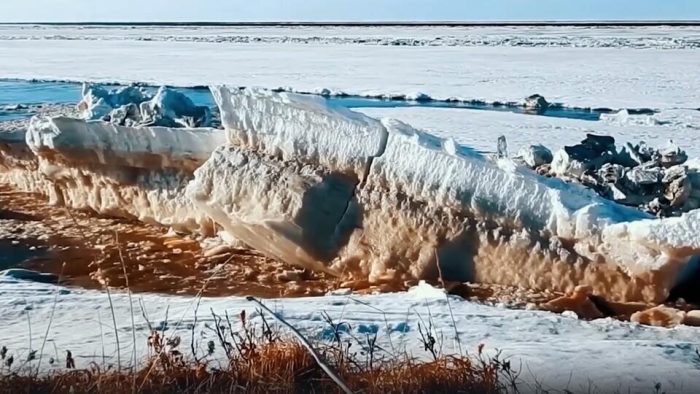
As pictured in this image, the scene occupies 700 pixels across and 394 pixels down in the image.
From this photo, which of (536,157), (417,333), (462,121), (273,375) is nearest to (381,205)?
(417,333)

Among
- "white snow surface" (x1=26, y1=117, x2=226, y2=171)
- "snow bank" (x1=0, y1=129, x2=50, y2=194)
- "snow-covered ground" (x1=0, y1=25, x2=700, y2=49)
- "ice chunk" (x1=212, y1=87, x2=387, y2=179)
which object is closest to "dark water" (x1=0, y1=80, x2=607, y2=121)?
"snow bank" (x1=0, y1=129, x2=50, y2=194)

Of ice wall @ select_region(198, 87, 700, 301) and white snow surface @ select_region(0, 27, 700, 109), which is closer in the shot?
ice wall @ select_region(198, 87, 700, 301)

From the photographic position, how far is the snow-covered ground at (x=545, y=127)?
10.6m

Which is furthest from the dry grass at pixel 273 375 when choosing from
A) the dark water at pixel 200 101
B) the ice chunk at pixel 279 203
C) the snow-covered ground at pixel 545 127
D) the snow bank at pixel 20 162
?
the dark water at pixel 200 101

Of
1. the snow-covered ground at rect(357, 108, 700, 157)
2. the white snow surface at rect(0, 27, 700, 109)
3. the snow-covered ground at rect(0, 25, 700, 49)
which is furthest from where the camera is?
the snow-covered ground at rect(0, 25, 700, 49)

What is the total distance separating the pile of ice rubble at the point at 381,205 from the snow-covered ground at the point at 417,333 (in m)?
0.63

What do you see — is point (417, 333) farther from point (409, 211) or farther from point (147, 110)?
point (147, 110)

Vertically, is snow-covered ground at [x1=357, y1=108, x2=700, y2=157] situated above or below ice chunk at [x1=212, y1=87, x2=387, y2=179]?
below

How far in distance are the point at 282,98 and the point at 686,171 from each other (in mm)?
3505

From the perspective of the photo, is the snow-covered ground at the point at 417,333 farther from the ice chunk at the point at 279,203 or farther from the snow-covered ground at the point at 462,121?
the ice chunk at the point at 279,203

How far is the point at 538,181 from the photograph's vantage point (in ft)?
16.6

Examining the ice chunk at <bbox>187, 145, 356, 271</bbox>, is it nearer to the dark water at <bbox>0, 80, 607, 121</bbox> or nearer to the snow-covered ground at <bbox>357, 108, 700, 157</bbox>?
the snow-covered ground at <bbox>357, 108, 700, 157</bbox>

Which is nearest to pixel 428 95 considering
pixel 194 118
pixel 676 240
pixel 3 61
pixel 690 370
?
pixel 194 118

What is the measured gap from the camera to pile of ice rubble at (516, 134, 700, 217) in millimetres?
6621
